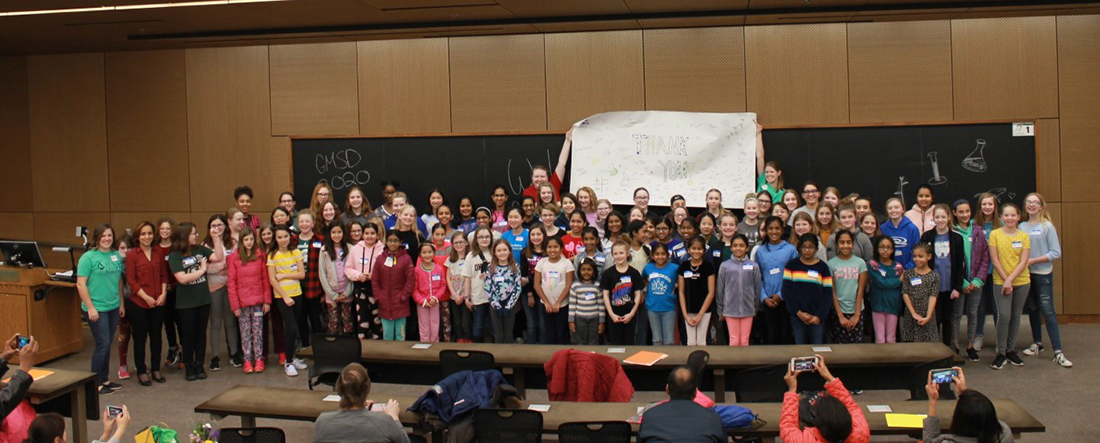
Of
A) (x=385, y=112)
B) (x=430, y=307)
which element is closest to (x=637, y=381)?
(x=430, y=307)

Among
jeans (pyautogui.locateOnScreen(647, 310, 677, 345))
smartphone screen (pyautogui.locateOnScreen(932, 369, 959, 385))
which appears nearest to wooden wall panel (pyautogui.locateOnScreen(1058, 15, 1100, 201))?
jeans (pyautogui.locateOnScreen(647, 310, 677, 345))

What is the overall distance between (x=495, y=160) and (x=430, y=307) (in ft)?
8.17

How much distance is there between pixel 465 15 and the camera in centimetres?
851

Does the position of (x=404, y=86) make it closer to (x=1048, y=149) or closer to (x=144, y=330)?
(x=144, y=330)

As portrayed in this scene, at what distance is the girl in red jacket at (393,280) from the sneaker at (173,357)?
1.95m

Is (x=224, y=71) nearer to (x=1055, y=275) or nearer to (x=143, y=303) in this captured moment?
(x=143, y=303)

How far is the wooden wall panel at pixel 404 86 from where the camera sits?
9.73m

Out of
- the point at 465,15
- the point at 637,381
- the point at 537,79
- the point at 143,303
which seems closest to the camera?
the point at 637,381

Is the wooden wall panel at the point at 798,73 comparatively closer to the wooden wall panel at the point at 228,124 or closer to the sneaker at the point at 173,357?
the wooden wall panel at the point at 228,124

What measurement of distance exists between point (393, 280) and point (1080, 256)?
6699mm

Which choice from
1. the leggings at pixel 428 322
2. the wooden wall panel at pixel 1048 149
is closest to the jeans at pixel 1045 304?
the wooden wall panel at pixel 1048 149

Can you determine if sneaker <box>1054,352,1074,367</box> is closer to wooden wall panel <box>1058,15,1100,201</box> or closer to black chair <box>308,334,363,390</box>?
wooden wall panel <box>1058,15,1100,201</box>

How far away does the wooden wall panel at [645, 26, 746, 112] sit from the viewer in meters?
9.25

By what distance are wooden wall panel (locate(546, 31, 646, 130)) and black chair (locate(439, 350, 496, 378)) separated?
4572 millimetres
